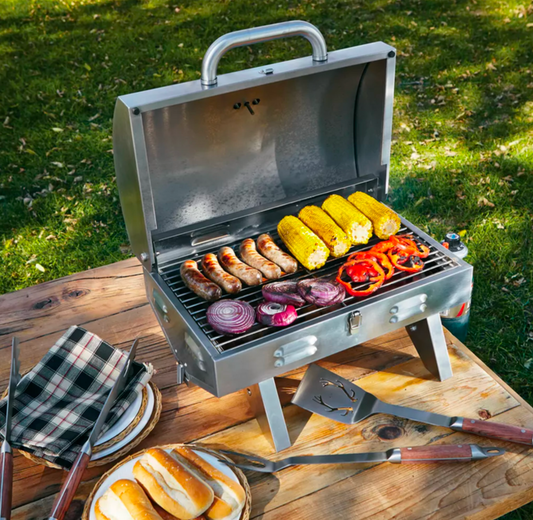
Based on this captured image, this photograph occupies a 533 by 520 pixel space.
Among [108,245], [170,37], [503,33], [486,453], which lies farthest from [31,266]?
[503,33]

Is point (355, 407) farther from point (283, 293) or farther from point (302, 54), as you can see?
point (302, 54)

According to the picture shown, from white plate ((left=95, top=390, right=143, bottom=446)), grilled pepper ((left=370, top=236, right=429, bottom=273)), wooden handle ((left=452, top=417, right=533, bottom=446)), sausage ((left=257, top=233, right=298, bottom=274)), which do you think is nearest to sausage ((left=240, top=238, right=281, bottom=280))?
sausage ((left=257, top=233, right=298, bottom=274))

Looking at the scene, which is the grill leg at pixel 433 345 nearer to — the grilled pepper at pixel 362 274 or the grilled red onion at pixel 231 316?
the grilled pepper at pixel 362 274

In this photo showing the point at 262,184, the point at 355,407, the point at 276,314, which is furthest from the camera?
the point at 262,184

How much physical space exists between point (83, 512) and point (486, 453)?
52.6 inches

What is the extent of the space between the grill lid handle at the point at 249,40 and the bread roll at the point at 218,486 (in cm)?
122

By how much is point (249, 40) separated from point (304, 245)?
779mm

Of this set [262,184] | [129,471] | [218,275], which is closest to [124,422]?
[129,471]

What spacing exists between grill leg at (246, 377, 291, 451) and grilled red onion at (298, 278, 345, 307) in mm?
313

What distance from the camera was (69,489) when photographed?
1.78 metres

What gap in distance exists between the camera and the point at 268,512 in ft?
6.55

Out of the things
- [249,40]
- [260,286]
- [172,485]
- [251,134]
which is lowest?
[172,485]

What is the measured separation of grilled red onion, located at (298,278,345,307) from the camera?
2.14 m

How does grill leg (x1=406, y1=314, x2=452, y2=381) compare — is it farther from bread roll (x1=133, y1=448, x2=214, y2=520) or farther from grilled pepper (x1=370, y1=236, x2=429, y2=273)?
bread roll (x1=133, y1=448, x2=214, y2=520)
